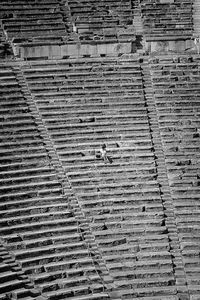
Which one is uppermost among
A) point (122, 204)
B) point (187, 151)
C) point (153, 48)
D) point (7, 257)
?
point (153, 48)

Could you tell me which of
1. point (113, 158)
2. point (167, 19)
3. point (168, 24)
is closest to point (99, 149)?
point (113, 158)

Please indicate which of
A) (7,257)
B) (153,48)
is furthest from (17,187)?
(153,48)

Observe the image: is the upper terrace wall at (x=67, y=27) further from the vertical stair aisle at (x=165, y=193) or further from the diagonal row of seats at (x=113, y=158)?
the vertical stair aisle at (x=165, y=193)

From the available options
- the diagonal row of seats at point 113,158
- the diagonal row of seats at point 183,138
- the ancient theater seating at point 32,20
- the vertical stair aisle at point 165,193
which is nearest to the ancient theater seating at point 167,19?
Result: the diagonal row of seats at point 183,138

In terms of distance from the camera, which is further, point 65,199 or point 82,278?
point 65,199

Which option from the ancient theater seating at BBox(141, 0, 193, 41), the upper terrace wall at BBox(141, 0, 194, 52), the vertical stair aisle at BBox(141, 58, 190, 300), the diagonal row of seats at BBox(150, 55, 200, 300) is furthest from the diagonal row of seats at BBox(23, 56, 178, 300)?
the ancient theater seating at BBox(141, 0, 193, 41)

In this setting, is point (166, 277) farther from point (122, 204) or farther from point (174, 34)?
point (174, 34)

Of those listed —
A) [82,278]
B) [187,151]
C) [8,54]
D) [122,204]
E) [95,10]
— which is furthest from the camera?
[95,10]

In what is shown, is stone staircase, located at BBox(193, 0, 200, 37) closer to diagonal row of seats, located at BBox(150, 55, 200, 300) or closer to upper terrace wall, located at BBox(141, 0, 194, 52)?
upper terrace wall, located at BBox(141, 0, 194, 52)
